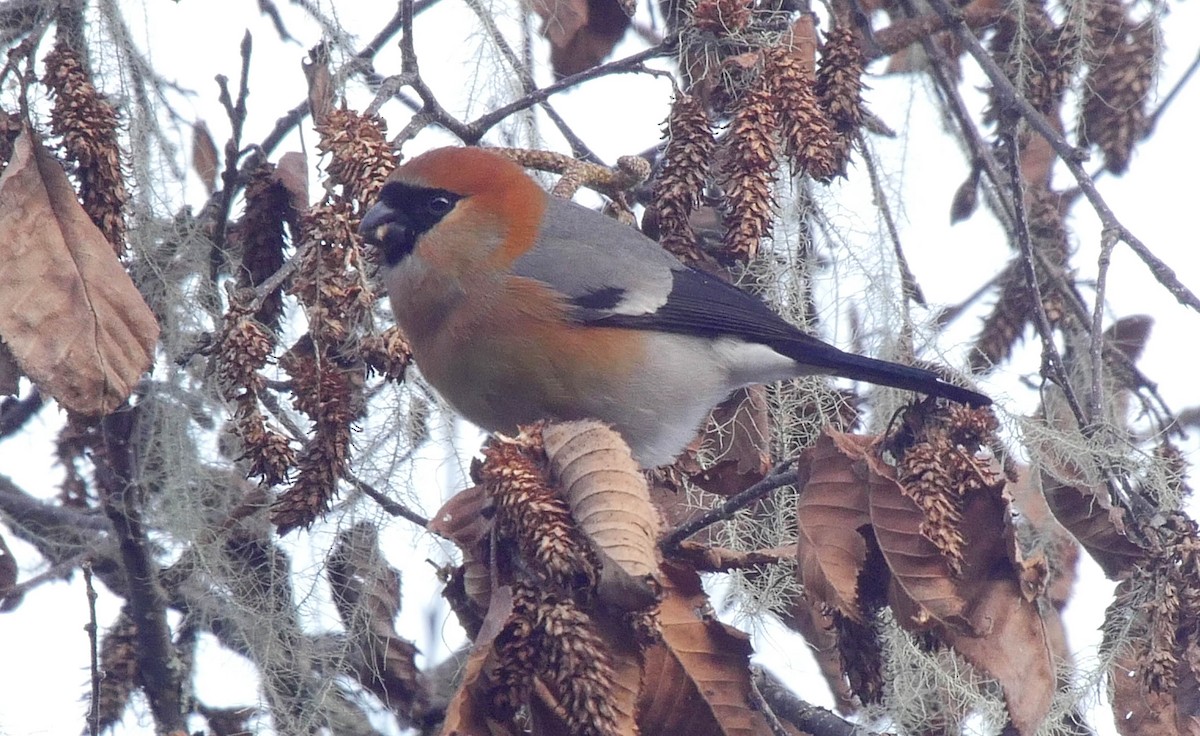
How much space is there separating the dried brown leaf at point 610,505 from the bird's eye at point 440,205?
1.31m

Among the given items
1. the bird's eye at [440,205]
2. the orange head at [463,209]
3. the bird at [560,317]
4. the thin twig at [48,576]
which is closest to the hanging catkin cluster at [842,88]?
the bird at [560,317]

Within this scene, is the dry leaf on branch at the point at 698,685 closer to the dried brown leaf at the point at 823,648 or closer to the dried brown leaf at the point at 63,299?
the dried brown leaf at the point at 823,648

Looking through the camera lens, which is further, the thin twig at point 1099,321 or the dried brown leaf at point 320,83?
the dried brown leaf at point 320,83

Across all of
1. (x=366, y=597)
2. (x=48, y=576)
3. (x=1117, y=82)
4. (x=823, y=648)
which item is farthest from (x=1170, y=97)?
(x=48, y=576)

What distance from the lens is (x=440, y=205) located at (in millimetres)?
3480

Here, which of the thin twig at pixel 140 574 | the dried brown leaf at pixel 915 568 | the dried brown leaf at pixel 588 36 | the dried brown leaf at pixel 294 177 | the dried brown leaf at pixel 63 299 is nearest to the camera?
the dried brown leaf at pixel 915 568

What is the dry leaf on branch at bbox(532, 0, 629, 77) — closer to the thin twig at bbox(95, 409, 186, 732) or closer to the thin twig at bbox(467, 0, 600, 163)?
the thin twig at bbox(467, 0, 600, 163)

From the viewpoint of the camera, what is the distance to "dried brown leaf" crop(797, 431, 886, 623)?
7.28ft

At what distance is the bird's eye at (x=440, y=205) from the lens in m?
3.45

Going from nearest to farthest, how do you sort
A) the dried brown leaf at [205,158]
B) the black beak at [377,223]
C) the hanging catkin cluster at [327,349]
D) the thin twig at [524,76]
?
1. the hanging catkin cluster at [327,349]
2. the black beak at [377,223]
3. the thin twig at [524,76]
4. the dried brown leaf at [205,158]

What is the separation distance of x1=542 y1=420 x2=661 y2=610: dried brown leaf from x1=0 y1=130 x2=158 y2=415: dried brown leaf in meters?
0.75

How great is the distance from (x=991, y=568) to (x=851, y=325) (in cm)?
135

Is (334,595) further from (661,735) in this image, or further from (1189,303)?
(1189,303)

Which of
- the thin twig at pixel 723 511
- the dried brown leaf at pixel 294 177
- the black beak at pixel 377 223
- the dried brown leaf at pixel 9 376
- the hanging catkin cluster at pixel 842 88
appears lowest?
the thin twig at pixel 723 511
